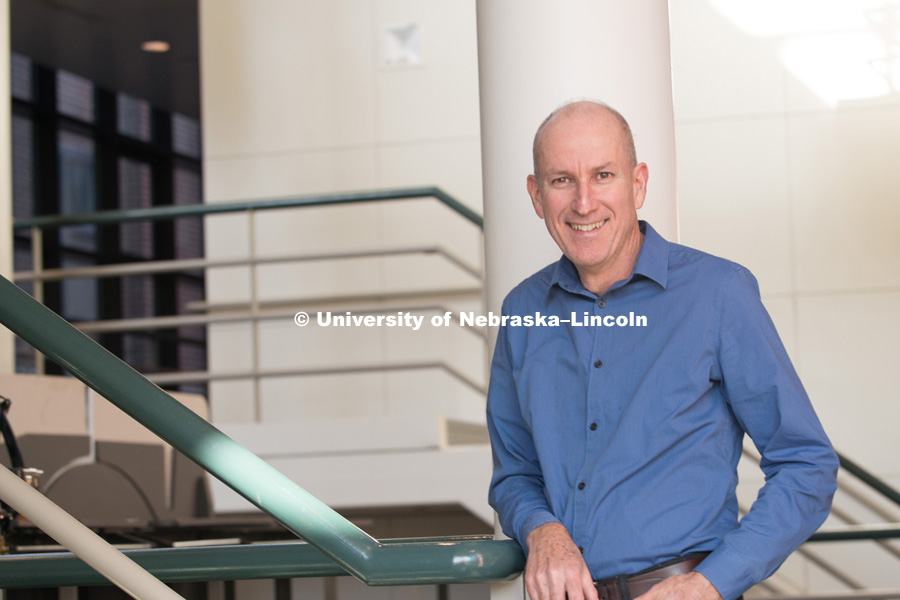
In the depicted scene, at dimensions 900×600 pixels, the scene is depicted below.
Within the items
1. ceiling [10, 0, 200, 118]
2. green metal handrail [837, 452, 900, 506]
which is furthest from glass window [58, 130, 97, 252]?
green metal handrail [837, 452, 900, 506]

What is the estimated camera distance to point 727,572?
3.51 ft

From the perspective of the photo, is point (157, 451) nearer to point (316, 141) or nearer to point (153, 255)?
point (316, 141)

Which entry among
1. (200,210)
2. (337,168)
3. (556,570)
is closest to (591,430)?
(556,570)

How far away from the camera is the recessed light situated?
22.0ft

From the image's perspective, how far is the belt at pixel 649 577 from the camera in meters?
1.12

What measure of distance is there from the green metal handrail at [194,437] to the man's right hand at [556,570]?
0.56 feet

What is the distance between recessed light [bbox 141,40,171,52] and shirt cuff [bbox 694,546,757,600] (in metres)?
6.39

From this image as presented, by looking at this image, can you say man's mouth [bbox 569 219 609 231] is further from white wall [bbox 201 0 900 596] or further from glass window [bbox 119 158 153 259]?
glass window [bbox 119 158 153 259]

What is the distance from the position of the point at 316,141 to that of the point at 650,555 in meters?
4.07

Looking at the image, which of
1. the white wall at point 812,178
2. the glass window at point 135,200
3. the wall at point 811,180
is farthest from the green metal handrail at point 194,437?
the glass window at point 135,200

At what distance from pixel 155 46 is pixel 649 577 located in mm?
6431

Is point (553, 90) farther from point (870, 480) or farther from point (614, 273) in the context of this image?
point (870, 480)

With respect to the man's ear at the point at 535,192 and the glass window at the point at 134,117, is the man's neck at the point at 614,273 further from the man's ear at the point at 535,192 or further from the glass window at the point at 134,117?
the glass window at the point at 134,117

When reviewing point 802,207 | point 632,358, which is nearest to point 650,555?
point 632,358
